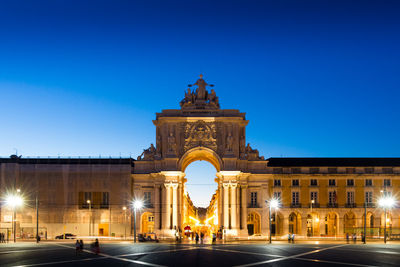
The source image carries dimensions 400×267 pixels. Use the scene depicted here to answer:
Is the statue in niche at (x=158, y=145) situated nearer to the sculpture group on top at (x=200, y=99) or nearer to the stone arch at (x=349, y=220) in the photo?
the sculpture group on top at (x=200, y=99)

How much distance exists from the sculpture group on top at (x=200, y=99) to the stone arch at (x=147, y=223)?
849 inches

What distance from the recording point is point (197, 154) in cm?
10131

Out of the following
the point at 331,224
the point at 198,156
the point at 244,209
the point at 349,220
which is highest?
the point at 198,156

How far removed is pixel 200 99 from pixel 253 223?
1048 inches

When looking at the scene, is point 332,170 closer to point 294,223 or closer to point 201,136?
point 294,223

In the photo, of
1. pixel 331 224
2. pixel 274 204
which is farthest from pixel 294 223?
pixel 274 204

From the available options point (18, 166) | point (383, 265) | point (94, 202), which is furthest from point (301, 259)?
point (18, 166)

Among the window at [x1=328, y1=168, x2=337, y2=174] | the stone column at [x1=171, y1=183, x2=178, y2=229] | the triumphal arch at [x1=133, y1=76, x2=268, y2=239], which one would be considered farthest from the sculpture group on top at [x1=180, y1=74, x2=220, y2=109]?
the window at [x1=328, y1=168, x2=337, y2=174]

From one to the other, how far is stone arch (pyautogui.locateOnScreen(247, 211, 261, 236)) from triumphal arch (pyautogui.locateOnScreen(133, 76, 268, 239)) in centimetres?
677

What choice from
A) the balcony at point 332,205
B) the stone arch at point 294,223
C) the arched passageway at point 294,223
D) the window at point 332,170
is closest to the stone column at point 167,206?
the stone arch at point 294,223

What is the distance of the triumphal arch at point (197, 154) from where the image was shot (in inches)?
3762

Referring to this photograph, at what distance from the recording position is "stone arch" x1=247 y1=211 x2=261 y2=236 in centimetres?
10225

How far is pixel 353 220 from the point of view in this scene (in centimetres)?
10219

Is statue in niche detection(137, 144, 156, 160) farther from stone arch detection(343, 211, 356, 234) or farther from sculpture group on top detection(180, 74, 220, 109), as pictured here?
stone arch detection(343, 211, 356, 234)
